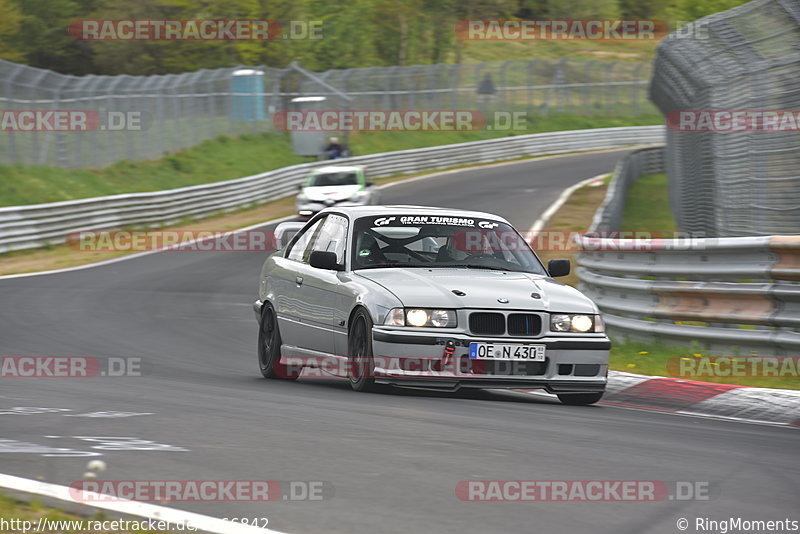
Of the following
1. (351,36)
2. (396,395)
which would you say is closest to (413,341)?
(396,395)

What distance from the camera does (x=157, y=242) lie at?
96.6 ft

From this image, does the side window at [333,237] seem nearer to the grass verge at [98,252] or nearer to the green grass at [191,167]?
the grass verge at [98,252]

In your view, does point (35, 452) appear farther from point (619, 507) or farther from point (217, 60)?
point (217, 60)

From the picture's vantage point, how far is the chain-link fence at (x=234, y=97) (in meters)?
33.2

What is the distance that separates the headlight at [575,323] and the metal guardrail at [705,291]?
1.57 m

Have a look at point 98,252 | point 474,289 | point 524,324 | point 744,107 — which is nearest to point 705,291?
point 744,107

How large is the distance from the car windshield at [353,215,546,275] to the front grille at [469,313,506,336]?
3.32ft

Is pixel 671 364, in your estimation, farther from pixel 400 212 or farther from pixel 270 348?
pixel 270 348

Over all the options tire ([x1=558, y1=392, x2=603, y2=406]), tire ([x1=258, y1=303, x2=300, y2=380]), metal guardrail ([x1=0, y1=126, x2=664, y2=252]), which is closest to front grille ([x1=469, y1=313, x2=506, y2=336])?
tire ([x1=558, y1=392, x2=603, y2=406])

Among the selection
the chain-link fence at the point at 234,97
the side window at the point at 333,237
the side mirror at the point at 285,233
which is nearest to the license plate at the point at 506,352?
the side window at the point at 333,237

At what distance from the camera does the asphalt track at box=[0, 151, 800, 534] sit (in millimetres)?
4754

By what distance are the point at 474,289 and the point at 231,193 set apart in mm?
28588

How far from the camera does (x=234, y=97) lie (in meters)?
46.8

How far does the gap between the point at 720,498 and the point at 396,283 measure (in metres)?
4.18
